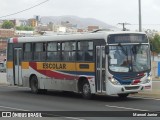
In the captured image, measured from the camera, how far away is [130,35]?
22422 millimetres

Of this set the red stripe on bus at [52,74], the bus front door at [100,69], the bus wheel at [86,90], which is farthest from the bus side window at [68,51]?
the bus front door at [100,69]

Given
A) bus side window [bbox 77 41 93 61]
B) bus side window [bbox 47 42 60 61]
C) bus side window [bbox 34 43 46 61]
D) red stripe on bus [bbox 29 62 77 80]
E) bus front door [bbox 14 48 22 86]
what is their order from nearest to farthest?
bus side window [bbox 77 41 93 61] → red stripe on bus [bbox 29 62 77 80] → bus side window [bbox 47 42 60 61] → bus side window [bbox 34 43 46 61] → bus front door [bbox 14 48 22 86]

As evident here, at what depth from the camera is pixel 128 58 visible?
21984mm

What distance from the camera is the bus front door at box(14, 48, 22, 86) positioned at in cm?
2861

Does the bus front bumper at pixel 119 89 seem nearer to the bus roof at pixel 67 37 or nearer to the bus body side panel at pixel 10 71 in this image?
the bus roof at pixel 67 37

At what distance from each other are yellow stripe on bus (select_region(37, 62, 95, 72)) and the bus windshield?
1085mm

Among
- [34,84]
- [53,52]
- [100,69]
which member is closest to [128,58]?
[100,69]

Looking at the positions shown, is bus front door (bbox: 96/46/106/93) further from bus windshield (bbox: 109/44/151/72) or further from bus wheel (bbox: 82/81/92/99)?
bus wheel (bbox: 82/81/92/99)

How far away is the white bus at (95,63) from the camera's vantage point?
21734 millimetres

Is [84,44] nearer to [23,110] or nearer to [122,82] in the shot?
[122,82]

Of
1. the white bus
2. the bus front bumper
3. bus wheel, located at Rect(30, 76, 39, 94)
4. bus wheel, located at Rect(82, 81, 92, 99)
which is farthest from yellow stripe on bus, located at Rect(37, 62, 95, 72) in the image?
the bus front bumper

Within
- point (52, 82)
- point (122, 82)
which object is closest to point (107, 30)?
point (122, 82)

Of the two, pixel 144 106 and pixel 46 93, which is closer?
pixel 144 106

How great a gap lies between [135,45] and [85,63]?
2322mm
